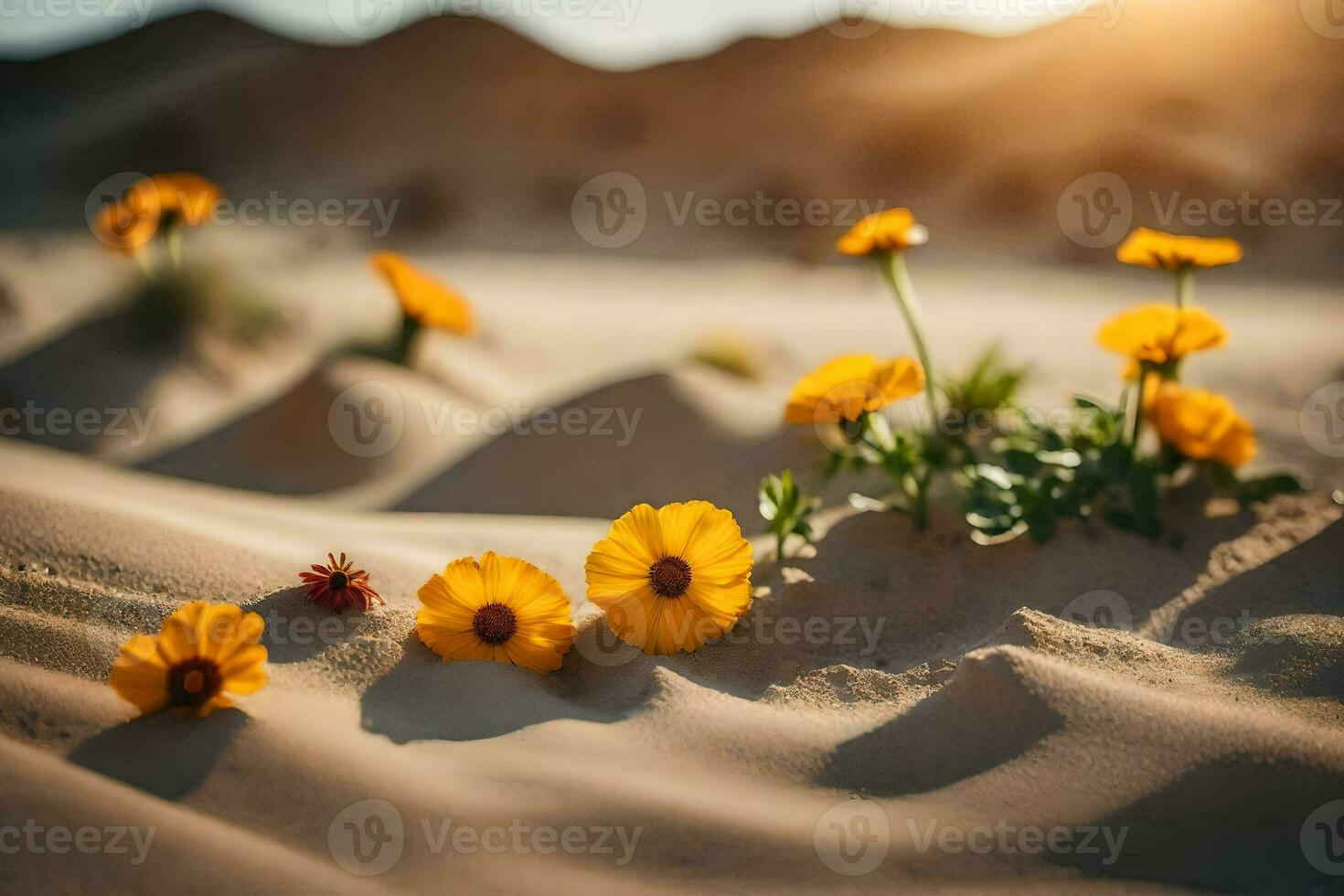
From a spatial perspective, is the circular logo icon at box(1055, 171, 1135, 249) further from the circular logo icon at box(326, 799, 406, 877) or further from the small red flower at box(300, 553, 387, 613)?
the circular logo icon at box(326, 799, 406, 877)

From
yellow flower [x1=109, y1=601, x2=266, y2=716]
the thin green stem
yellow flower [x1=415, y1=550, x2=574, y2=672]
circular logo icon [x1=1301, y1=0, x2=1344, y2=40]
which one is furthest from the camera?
circular logo icon [x1=1301, y1=0, x2=1344, y2=40]

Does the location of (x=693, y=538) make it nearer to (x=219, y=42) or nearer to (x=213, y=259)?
(x=213, y=259)

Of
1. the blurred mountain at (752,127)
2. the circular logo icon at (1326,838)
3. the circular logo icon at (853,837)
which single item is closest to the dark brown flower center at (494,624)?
the circular logo icon at (853,837)

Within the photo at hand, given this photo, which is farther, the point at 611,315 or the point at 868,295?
the point at 868,295

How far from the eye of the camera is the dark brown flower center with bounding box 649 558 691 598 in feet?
7.68

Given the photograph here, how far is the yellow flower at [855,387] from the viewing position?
2.64 meters

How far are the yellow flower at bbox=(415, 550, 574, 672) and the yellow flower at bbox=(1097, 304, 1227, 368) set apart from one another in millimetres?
1744

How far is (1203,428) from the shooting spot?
3.01 m

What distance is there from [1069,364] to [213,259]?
5.09 meters

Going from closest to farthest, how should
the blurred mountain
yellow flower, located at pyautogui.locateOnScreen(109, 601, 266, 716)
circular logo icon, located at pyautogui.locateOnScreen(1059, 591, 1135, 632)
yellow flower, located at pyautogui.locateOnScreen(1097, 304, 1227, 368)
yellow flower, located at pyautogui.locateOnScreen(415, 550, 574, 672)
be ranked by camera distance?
yellow flower, located at pyautogui.locateOnScreen(109, 601, 266, 716) < yellow flower, located at pyautogui.locateOnScreen(415, 550, 574, 672) < circular logo icon, located at pyautogui.locateOnScreen(1059, 591, 1135, 632) < yellow flower, located at pyautogui.locateOnScreen(1097, 304, 1227, 368) < the blurred mountain

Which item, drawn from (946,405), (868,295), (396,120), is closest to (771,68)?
(396,120)

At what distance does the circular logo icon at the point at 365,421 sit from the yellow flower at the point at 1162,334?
3028 millimetres

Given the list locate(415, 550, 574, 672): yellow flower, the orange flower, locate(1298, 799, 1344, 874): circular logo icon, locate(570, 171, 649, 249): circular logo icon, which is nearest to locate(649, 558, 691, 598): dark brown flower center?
locate(415, 550, 574, 672): yellow flower

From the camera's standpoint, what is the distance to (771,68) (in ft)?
44.1
